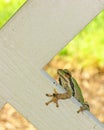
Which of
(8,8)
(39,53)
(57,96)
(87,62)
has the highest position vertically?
(8,8)

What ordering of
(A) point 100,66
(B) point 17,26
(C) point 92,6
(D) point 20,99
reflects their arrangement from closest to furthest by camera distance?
(C) point 92,6, (B) point 17,26, (D) point 20,99, (A) point 100,66

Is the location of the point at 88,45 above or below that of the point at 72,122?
above

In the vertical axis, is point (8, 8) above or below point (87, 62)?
above

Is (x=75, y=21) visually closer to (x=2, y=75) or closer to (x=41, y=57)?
(x=41, y=57)

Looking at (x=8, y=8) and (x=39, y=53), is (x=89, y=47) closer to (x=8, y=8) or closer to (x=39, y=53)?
(x=8, y=8)

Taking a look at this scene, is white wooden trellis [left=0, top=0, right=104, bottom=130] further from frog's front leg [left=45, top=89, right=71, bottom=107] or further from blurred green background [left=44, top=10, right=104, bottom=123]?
blurred green background [left=44, top=10, right=104, bottom=123]

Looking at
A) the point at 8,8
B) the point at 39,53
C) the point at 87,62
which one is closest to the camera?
the point at 39,53

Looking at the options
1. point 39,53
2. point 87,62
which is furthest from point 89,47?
point 39,53

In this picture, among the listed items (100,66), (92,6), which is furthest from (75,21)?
(100,66)
